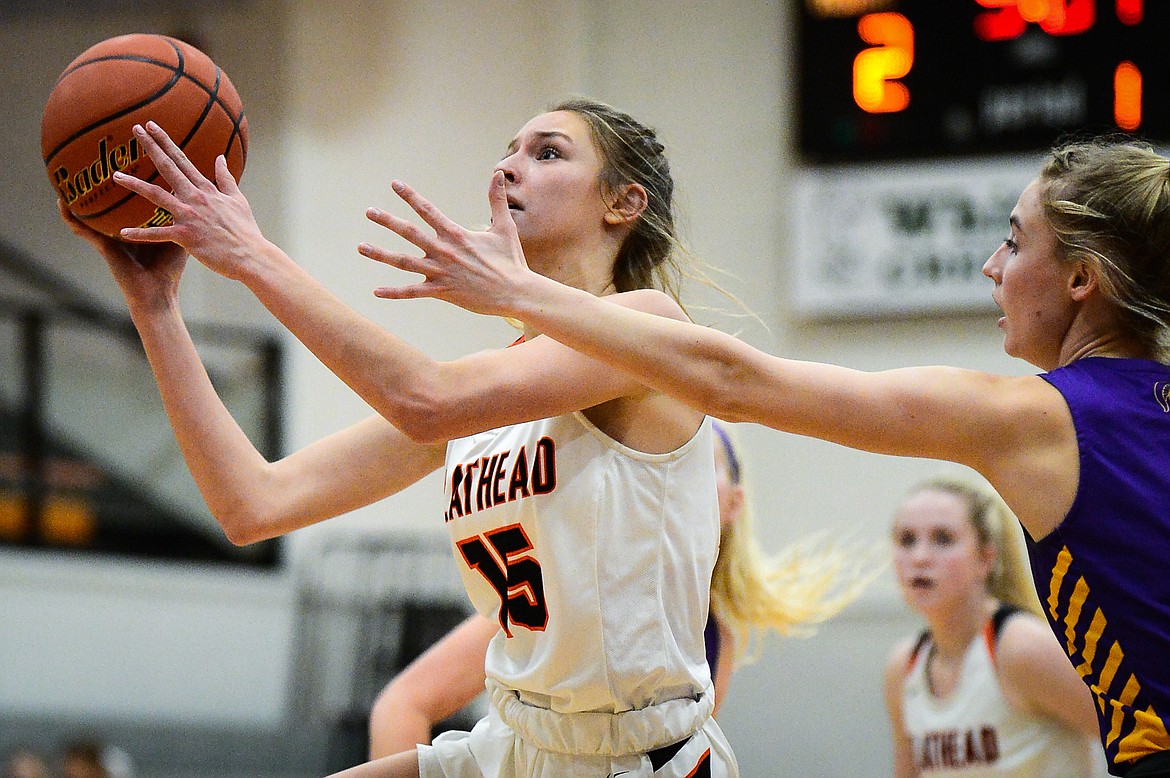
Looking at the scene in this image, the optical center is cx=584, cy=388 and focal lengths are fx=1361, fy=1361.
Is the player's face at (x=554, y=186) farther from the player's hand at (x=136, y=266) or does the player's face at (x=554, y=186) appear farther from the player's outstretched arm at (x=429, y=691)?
the player's outstretched arm at (x=429, y=691)

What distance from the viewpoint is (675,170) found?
7.34 m

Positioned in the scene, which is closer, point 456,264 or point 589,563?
point 456,264

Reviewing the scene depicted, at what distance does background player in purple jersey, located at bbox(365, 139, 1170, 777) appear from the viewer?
6.24ft

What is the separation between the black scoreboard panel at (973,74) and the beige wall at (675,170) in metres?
0.53

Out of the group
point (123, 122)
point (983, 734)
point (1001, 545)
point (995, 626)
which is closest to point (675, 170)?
point (1001, 545)

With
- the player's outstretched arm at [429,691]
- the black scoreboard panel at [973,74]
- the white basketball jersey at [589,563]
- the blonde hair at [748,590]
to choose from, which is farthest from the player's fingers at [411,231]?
the black scoreboard panel at [973,74]

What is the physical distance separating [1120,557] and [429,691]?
1.68 m

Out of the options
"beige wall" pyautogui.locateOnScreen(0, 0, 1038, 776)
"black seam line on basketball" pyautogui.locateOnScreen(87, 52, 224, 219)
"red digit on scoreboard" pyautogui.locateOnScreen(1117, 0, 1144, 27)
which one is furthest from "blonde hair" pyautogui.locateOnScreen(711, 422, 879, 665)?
"red digit on scoreboard" pyautogui.locateOnScreen(1117, 0, 1144, 27)

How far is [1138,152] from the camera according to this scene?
214 cm

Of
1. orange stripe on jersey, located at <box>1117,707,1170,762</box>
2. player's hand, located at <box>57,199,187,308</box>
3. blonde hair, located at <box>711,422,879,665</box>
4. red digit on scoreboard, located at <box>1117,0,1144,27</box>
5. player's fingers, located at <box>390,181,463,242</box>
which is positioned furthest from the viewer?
red digit on scoreboard, located at <box>1117,0,1144,27</box>

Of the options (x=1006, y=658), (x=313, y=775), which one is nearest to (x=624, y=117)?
(x=1006, y=658)

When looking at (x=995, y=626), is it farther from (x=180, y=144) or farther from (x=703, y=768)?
(x=180, y=144)

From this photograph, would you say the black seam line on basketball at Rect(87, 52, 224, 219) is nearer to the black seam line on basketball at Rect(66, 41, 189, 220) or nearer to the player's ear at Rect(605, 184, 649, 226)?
the black seam line on basketball at Rect(66, 41, 189, 220)

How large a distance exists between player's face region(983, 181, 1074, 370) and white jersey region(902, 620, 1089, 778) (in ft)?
7.65
